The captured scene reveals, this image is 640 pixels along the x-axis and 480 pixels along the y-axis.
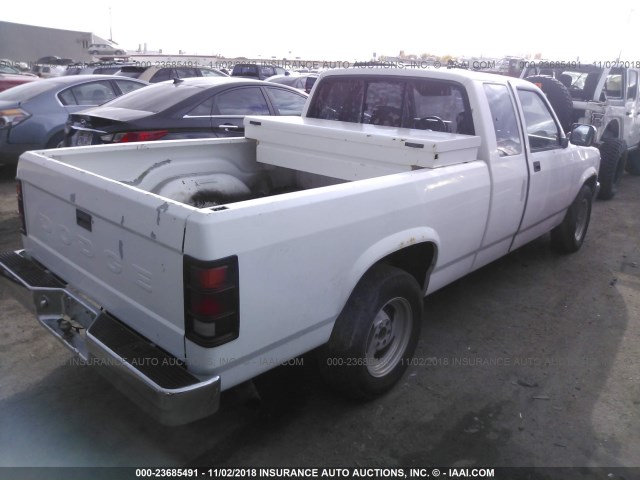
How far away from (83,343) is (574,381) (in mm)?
2958

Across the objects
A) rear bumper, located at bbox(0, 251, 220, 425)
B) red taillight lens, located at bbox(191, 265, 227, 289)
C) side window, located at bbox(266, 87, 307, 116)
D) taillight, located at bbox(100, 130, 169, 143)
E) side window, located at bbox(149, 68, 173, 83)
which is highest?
side window, located at bbox(149, 68, 173, 83)

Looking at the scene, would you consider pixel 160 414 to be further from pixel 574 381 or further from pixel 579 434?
pixel 574 381

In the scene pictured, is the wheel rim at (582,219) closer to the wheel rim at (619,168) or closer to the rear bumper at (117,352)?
the wheel rim at (619,168)

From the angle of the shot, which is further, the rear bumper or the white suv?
the white suv

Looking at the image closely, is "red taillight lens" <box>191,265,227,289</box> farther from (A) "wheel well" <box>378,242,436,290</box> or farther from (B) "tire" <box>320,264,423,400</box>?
(A) "wheel well" <box>378,242,436,290</box>

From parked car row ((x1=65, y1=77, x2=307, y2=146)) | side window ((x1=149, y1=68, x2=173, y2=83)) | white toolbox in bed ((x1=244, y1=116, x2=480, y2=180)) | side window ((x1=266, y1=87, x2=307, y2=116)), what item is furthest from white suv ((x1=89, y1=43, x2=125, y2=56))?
white toolbox in bed ((x1=244, y1=116, x2=480, y2=180))

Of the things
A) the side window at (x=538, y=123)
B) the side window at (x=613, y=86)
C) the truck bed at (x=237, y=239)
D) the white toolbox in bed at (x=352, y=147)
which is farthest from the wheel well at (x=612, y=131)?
the truck bed at (x=237, y=239)

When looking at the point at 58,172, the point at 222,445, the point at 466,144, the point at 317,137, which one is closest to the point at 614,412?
the point at 466,144

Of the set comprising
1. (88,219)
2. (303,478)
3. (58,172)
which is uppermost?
(58,172)

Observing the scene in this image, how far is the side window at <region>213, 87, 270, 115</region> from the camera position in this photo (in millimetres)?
6211

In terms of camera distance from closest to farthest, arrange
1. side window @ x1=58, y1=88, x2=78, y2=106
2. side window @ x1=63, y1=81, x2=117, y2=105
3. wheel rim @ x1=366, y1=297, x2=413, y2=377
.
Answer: wheel rim @ x1=366, y1=297, x2=413, y2=377 < side window @ x1=58, y1=88, x2=78, y2=106 < side window @ x1=63, y1=81, x2=117, y2=105

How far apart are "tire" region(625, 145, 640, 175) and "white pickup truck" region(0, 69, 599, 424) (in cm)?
727

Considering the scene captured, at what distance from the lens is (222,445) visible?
2.73 meters

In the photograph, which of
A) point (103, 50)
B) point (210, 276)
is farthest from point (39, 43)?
point (210, 276)
